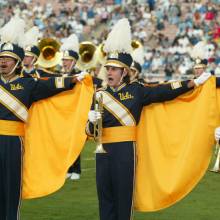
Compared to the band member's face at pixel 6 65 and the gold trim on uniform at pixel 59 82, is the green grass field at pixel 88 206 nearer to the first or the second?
the gold trim on uniform at pixel 59 82

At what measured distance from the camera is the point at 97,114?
864 centimetres

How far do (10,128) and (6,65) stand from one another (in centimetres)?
66

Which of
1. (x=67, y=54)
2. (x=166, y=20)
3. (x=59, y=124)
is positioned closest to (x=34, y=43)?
(x=67, y=54)

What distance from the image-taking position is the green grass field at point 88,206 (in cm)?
1092

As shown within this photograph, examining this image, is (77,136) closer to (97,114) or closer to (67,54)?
(97,114)

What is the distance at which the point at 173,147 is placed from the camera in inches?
361

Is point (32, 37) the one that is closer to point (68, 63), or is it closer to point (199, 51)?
point (68, 63)

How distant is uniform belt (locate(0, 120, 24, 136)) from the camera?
9.00 meters

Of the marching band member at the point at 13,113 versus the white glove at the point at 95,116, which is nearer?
the white glove at the point at 95,116

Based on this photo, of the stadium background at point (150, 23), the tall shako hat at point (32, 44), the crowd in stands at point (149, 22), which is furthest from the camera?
the crowd in stands at point (149, 22)

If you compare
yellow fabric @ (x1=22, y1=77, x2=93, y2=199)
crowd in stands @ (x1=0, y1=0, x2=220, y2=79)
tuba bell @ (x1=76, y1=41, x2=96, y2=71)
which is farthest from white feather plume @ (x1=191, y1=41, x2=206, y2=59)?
crowd in stands @ (x1=0, y1=0, x2=220, y2=79)

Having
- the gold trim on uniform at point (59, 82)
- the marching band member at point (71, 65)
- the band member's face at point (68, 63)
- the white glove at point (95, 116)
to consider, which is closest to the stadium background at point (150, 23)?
the marching band member at point (71, 65)

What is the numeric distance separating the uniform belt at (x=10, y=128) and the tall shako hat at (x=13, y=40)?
0.67 meters

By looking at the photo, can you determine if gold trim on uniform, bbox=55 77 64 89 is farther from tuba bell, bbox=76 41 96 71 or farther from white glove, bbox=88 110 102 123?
tuba bell, bbox=76 41 96 71
